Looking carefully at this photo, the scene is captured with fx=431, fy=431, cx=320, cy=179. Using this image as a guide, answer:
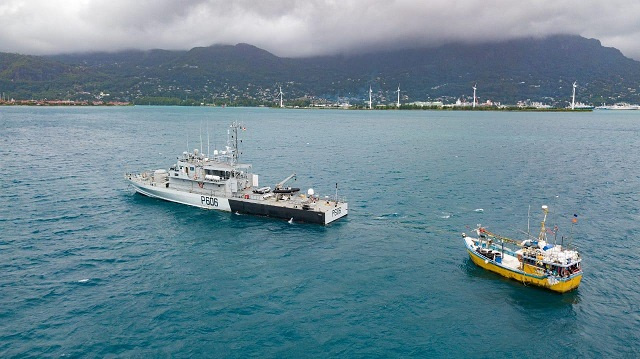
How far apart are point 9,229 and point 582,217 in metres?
88.7

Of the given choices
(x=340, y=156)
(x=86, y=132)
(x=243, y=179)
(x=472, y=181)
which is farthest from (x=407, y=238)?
(x=86, y=132)

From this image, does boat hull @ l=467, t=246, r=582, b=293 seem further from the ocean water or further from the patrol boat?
the patrol boat

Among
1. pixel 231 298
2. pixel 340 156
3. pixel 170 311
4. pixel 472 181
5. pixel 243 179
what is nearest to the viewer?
pixel 170 311

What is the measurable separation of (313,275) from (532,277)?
24066 millimetres

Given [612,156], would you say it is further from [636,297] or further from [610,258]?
[636,297]

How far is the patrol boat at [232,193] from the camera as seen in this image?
227 ft

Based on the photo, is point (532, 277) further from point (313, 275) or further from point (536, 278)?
point (313, 275)

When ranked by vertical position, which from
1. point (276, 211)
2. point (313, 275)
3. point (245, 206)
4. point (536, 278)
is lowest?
point (313, 275)

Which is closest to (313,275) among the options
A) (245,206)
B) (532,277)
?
(532,277)

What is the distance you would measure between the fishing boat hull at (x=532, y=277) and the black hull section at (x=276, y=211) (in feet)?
82.0

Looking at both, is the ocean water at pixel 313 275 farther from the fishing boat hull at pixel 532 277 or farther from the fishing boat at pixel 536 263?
the fishing boat at pixel 536 263

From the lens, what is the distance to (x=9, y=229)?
61.8 metres

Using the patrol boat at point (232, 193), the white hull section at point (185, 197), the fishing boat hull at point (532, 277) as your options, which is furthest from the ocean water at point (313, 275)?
the patrol boat at point (232, 193)

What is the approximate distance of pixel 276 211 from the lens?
70188mm
